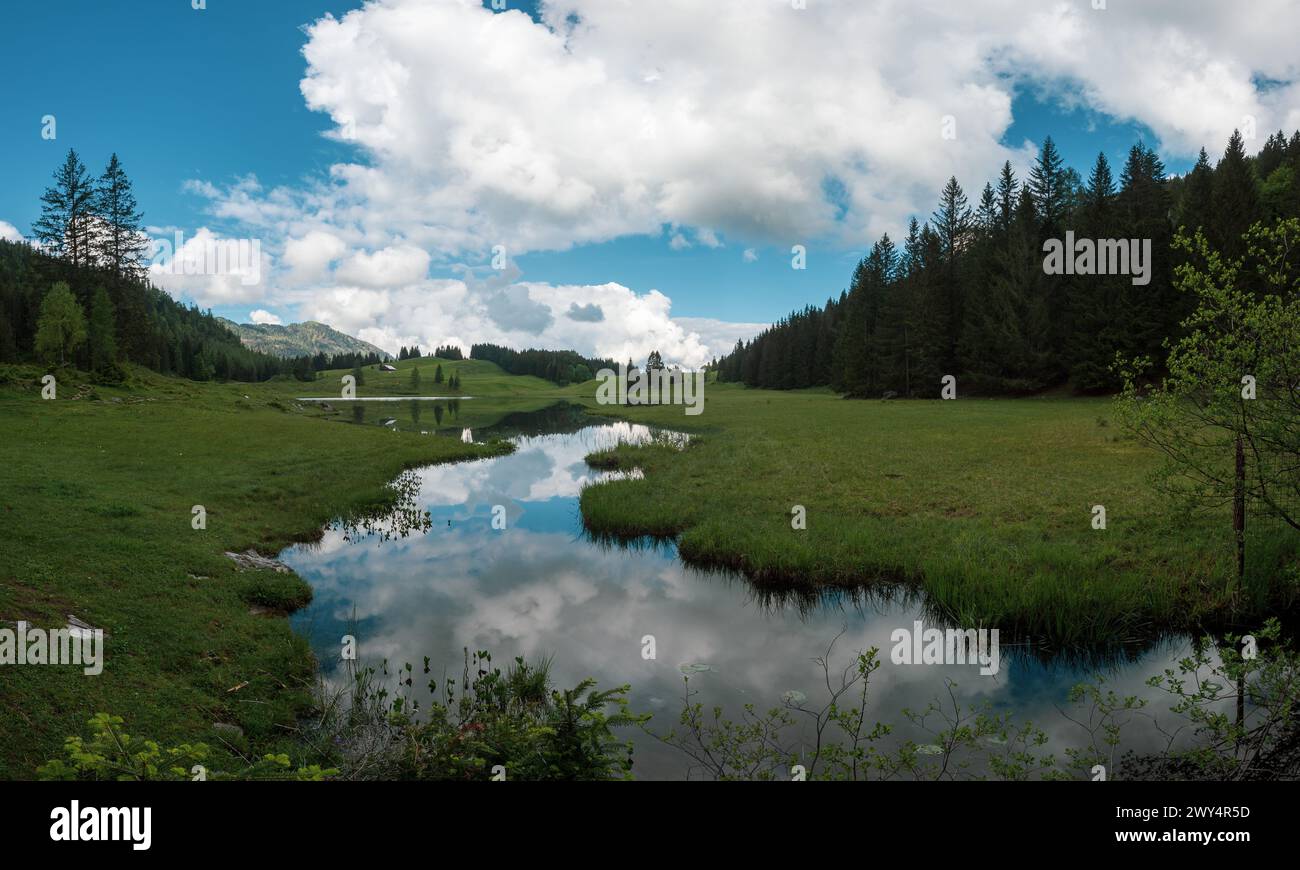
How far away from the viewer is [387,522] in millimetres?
24672

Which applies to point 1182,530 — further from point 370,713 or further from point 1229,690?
point 370,713

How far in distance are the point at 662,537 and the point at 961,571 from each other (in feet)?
34.5

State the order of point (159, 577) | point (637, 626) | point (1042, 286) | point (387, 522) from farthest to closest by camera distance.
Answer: point (1042, 286) → point (387, 522) → point (637, 626) → point (159, 577)

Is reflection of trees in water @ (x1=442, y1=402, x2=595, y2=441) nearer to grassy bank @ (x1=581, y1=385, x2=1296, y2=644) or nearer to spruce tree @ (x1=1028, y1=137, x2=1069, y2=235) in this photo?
grassy bank @ (x1=581, y1=385, x2=1296, y2=644)

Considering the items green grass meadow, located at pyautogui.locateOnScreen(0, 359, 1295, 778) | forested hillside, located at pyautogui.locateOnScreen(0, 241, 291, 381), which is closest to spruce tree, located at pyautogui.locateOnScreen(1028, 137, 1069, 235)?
green grass meadow, located at pyautogui.locateOnScreen(0, 359, 1295, 778)

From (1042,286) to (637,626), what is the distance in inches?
3091

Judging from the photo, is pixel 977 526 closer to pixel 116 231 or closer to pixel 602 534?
pixel 602 534

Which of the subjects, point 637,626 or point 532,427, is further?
point 532,427

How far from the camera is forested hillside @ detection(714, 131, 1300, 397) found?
59.3 m

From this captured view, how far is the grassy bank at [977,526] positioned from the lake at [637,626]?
0.96 meters

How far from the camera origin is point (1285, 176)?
68.1 metres

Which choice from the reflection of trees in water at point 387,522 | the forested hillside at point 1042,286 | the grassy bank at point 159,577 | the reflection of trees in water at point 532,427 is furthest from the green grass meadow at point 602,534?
the forested hillside at point 1042,286

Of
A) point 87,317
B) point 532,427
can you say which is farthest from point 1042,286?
point 87,317
